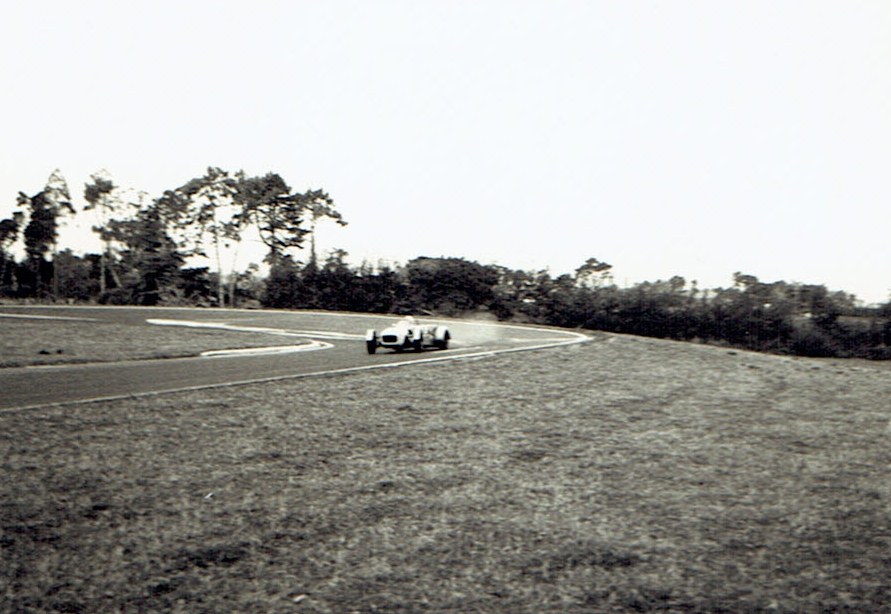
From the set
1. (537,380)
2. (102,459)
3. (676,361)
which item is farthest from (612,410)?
(676,361)

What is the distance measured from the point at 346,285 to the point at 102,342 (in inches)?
1067

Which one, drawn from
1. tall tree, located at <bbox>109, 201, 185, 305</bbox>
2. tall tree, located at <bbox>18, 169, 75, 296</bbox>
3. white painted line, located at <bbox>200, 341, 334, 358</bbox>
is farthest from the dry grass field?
tall tree, located at <bbox>18, 169, 75, 296</bbox>

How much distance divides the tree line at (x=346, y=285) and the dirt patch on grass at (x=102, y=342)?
1827 centimetres

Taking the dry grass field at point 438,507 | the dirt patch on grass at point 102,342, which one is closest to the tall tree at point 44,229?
the dirt patch on grass at point 102,342

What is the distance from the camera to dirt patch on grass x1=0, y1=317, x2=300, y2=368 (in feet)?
47.7

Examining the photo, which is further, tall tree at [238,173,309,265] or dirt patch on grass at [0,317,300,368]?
tall tree at [238,173,309,265]

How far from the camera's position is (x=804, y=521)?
190 inches

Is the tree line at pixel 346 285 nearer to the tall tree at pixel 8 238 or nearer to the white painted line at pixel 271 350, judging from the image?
the tall tree at pixel 8 238

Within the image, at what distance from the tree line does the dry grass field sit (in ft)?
65.5

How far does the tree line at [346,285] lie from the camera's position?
2752 cm

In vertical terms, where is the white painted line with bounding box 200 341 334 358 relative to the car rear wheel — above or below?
below

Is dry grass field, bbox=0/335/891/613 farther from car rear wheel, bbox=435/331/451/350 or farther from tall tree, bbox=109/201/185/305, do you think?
tall tree, bbox=109/201/185/305

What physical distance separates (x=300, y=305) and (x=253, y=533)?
4325 cm

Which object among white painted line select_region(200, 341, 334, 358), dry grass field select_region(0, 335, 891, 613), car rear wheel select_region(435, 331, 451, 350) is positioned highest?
car rear wheel select_region(435, 331, 451, 350)
